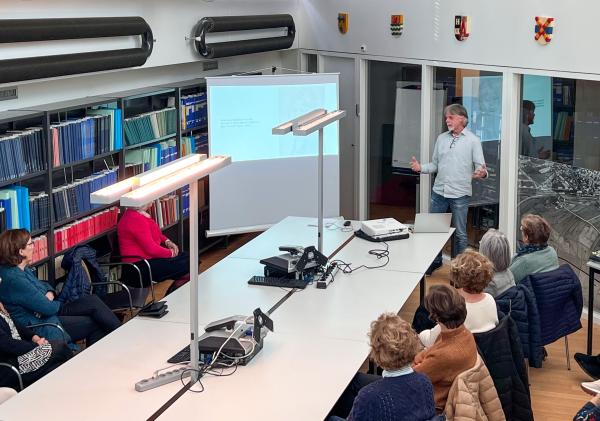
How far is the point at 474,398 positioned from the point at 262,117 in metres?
4.51

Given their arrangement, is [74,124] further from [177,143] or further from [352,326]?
[352,326]

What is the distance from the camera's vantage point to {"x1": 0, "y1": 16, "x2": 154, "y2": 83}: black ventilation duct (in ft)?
19.9

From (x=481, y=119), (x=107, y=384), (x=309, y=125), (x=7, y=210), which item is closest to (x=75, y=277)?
(x=7, y=210)

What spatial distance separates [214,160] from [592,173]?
3.91 meters

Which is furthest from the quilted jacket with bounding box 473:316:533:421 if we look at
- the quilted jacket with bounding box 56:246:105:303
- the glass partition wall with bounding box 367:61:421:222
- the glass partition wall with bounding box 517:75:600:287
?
the glass partition wall with bounding box 367:61:421:222

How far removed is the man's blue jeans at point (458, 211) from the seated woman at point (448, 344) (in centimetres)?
400

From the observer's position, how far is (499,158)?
27.5ft

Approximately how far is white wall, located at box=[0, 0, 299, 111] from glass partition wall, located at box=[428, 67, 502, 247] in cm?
230

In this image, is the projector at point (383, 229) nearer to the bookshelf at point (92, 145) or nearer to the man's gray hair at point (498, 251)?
the man's gray hair at point (498, 251)

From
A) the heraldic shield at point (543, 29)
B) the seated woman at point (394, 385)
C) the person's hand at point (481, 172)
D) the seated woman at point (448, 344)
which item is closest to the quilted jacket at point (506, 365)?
the seated woman at point (448, 344)

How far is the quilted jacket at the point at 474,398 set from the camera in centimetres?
443

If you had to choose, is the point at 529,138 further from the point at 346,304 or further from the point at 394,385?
the point at 394,385

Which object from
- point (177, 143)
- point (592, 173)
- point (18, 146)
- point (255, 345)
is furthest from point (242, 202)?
point (255, 345)

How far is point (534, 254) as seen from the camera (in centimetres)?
624
